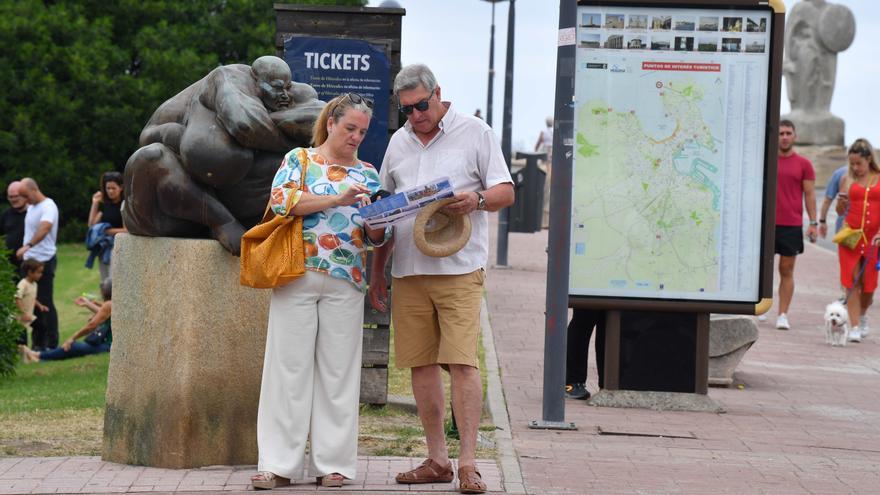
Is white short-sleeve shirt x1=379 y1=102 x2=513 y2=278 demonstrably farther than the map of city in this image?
No

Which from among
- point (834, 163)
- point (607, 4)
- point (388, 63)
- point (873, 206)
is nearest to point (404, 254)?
point (388, 63)

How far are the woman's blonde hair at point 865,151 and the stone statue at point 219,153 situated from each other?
8238 mm

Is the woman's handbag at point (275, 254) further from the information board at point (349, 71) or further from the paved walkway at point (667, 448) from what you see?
the information board at point (349, 71)

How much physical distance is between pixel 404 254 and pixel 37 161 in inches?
1064

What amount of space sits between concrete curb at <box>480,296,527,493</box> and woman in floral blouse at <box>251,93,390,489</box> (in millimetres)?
812

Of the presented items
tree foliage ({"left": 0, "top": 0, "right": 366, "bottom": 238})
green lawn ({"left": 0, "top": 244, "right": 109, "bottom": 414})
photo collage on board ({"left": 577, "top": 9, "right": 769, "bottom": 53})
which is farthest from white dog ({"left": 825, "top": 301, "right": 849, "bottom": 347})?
tree foliage ({"left": 0, "top": 0, "right": 366, "bottom": 238})

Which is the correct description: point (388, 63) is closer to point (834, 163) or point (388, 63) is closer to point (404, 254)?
point (404, 254)

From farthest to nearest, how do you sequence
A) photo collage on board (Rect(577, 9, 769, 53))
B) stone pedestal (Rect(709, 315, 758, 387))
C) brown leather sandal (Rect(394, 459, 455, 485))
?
stone pedestal (Rect(709, 315, 758, 387)) < photo collage on board (Rect(577, 9, 769, 53)) < brown leather sandal (Rect(394, 459, 455, 485))

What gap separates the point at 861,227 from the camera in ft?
47.5

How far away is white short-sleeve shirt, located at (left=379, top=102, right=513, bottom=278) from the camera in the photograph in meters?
6.91

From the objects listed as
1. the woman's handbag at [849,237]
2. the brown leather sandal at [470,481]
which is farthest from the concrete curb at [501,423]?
the woman's handbag at [849,237]

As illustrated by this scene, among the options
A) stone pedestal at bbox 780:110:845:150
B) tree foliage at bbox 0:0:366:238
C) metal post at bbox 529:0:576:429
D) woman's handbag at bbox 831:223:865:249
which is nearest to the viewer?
metal post at bbox 529:0:576:429

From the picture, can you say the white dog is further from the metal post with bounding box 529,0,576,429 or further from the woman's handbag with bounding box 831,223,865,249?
the metal post with bounding box 529,0,576,429

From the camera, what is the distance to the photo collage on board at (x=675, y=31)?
982cm
